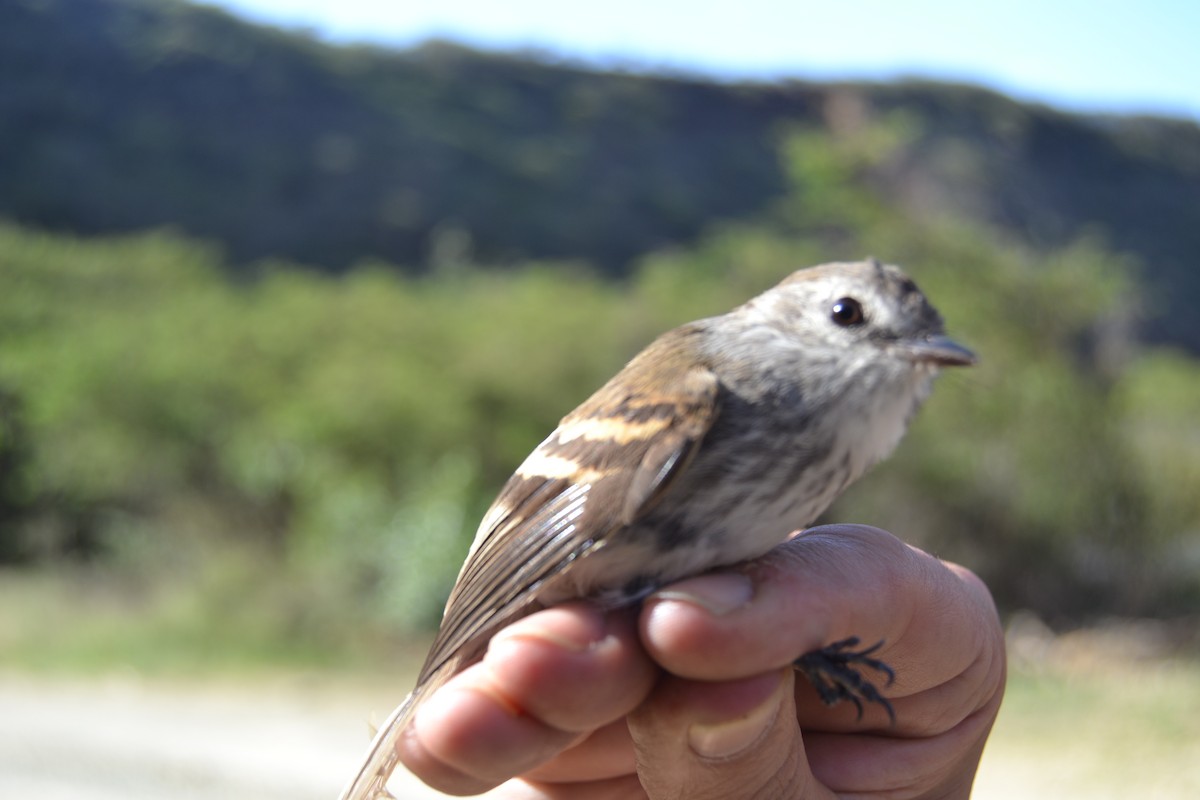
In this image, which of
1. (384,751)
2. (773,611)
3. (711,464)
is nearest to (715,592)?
(773,611)

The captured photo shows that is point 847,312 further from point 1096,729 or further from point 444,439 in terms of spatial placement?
point 444,439

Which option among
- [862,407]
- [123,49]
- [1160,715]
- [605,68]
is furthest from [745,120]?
[862,407]

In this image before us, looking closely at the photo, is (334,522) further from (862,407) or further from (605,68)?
(605,68)

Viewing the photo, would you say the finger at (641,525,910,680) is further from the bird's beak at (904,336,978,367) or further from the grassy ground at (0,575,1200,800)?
the grassy ground at (0,575,1200,800)

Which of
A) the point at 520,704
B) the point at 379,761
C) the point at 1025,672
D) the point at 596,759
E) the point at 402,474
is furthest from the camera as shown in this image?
the point at 402,474

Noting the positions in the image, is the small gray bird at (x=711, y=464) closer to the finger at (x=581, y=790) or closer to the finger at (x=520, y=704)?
the finger at (x=520, y=704)
